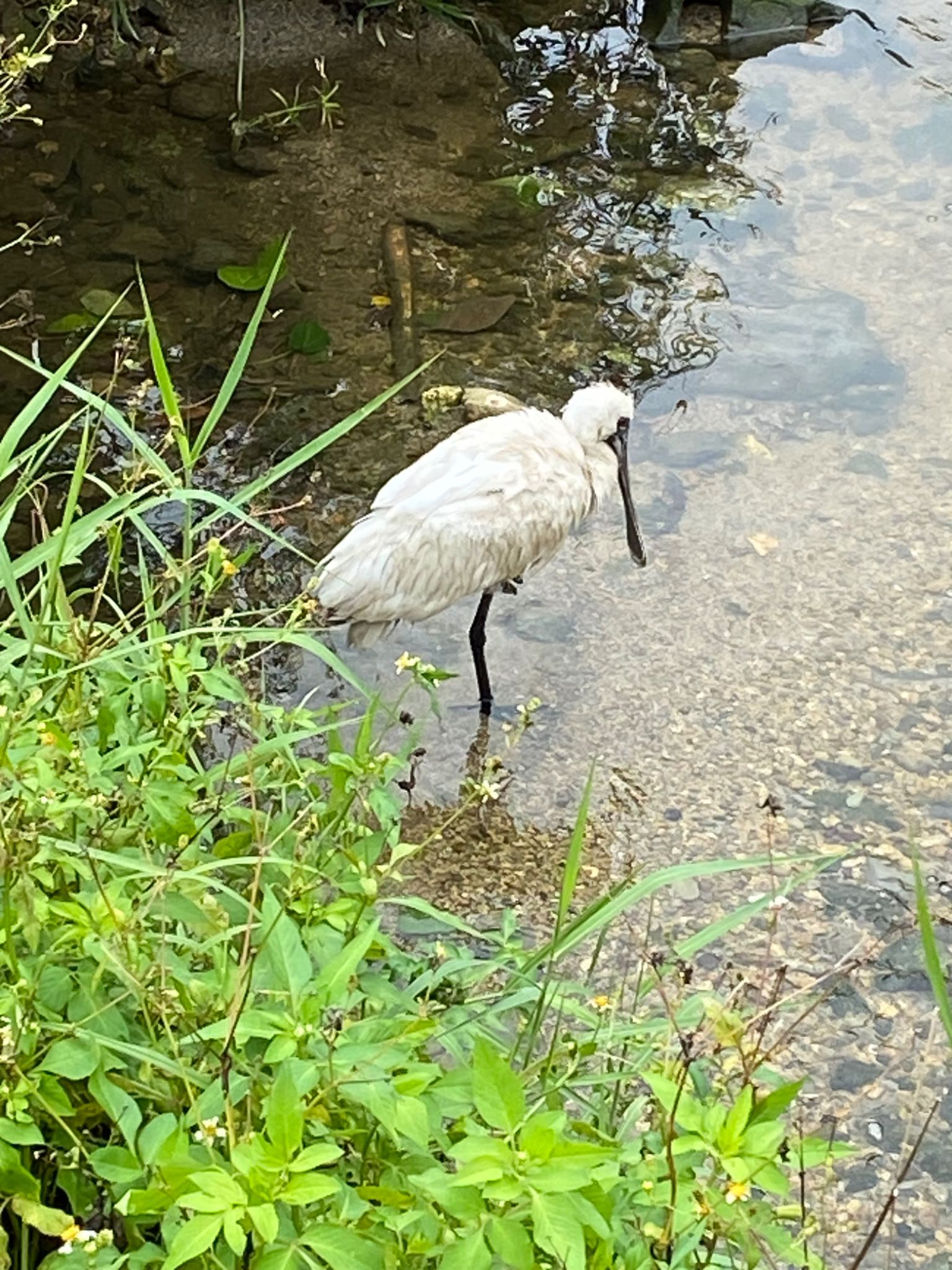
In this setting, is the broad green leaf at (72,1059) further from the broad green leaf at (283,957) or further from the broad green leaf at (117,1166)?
the broad green leaf at (283,957)

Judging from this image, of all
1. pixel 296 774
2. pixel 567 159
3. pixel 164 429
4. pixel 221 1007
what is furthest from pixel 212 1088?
pixel 567 159

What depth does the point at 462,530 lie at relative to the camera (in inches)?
137

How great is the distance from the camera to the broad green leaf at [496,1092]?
4.73 feet

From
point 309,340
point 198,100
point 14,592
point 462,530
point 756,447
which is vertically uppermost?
point 14,592

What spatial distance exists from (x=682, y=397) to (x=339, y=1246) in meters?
3.45

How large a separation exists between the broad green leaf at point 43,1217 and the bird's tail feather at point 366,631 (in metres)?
2.10

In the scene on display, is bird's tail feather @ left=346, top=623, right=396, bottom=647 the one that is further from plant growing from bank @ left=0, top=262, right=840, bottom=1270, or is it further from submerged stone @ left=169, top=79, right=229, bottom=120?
submerged stone @ left=169, top=79, right=229, bottom=120

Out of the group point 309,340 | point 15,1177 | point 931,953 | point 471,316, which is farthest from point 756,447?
point 15,1177

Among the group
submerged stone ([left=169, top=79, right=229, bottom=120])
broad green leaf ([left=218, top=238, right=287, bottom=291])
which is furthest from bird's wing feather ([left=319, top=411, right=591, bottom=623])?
submerged stone ([left=169, top=79, right=229, bottom=120])

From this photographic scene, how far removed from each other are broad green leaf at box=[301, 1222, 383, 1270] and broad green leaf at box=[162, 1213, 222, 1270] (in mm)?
108

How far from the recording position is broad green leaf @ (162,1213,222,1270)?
1346 millimetres

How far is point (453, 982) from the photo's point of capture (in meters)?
2.12

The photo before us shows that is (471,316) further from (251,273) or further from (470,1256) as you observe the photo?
(470,1256)

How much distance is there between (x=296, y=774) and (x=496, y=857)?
113 centimetres
